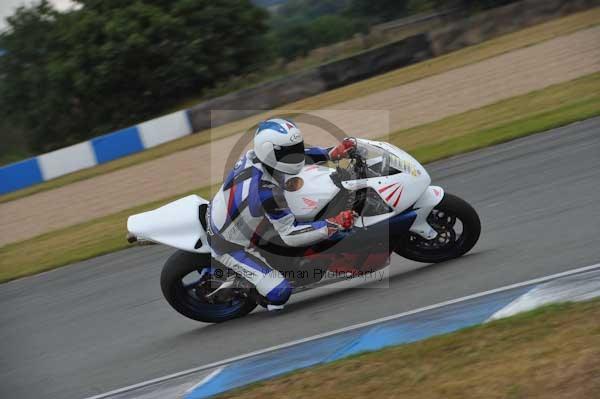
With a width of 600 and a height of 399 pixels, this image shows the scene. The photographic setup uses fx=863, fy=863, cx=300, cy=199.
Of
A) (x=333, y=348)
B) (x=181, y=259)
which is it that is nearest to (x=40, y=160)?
(x=181, y=259)

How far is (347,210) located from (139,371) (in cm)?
199

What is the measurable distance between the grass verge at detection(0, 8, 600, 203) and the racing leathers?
12131 millimetres

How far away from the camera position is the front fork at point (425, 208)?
659 cm

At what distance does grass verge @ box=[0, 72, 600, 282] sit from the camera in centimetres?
1161

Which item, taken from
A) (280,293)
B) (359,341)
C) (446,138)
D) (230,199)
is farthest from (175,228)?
(446,138)

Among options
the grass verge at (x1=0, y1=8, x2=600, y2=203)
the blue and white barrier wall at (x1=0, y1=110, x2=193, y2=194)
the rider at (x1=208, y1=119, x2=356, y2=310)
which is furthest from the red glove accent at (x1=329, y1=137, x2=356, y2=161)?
the blue and white barrier wall at (x1=0, y1=110, x2=193, y2=194)

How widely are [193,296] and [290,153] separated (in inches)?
61.0

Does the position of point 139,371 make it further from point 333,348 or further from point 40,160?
point 40,160

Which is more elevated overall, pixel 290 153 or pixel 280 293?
pixel 290 153

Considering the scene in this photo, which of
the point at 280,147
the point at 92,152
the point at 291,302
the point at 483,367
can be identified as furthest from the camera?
the point at 92,152

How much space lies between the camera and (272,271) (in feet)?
22.3

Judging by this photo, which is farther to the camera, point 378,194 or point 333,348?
point 378,194

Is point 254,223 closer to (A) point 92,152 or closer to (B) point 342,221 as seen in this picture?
(B) point 342,221

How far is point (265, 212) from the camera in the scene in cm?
650
